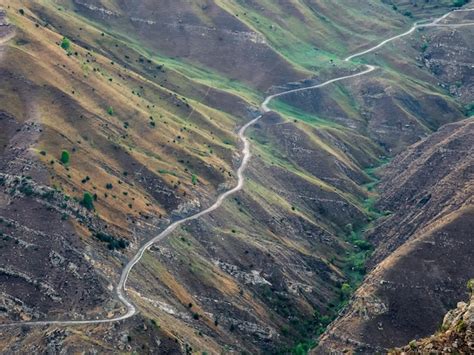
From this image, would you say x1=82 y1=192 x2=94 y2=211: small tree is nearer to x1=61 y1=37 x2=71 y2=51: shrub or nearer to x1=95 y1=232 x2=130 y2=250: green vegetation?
x1=95 y1=232 x2=130 y2=250: green vegetation

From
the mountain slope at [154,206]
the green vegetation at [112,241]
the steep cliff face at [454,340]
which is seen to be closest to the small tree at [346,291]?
the mountain slope at [154,206]

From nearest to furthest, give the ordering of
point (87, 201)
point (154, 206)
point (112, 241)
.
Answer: point (112, 241) < point (87, 201) < point (154, 206)

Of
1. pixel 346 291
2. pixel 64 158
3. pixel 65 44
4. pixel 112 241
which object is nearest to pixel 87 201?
pixel 112 241

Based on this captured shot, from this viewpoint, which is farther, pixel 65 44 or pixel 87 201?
pixel 65 44

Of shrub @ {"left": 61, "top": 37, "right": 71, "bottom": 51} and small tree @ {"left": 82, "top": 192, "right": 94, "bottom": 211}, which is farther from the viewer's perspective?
shrub @ {"left": 61, "top": 37, "right": 71, "bottom": 51}

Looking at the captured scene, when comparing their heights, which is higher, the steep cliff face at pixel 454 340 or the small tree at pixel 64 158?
the steep cliff face at pixel 454 340

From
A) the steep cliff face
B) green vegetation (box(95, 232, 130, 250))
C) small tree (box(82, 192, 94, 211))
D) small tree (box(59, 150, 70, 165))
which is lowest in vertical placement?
green vegetation (box(95, 232, 130, 250))

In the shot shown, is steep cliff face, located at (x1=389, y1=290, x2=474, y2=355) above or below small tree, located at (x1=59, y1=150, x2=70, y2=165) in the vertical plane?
above

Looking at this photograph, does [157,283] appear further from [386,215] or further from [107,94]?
[386,215]

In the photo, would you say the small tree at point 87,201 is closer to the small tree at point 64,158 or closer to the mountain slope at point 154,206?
the mountain slope at point 154,206

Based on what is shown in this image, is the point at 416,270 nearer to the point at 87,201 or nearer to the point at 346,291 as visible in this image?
the point at 346,291

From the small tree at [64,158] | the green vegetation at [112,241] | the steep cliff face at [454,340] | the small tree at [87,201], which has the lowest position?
the green vegetation at [112,241]

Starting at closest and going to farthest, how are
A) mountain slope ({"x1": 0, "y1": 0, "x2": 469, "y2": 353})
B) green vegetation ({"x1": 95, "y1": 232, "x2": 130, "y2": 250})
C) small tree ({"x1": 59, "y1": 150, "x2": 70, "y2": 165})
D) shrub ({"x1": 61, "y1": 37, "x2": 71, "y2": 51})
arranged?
mountain slope ({"x1": 0, "y1": 0, "x2": 469, "y2": 353})
green vegetation ({"x1": 95, "y1": 232, "x2": 130, "y2": 250})
small tree ({"x1": 59, "y1": 150, "x2": 70, "y2": 165})
shrub ({"x1": 61, "y1": 37, "x2": 71, "y2": 51})

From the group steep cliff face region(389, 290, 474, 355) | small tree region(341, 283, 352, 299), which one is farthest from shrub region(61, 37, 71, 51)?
steep cliff face region(389, 290, 474, 355)
